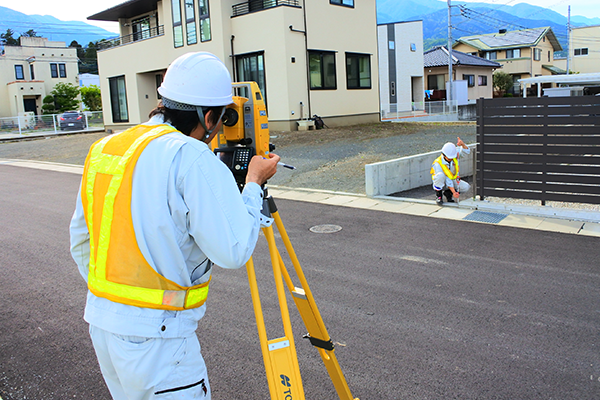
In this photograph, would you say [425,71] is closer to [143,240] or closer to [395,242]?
[395,242]

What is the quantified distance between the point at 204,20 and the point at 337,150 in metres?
10.7

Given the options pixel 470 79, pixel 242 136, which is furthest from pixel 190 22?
pixel 470 79

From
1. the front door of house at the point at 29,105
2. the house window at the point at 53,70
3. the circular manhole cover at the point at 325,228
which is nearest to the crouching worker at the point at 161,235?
the circular manhole cover at the point at 325,228

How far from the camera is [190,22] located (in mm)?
23203

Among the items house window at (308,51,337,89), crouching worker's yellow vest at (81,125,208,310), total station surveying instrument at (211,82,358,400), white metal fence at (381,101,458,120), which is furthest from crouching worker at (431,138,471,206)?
white metal fence at (381,101,458,120)

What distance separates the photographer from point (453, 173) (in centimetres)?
909

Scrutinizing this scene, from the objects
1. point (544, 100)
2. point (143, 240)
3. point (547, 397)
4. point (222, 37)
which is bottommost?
point (547, 397)

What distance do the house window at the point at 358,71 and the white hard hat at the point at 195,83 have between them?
2244 centimetres

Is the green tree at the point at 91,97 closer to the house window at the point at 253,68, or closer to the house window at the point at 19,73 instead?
the house window at the point at 19,73

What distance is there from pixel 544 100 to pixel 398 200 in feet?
10.5

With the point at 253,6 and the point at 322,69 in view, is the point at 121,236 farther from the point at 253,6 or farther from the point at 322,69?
the point at 253,6

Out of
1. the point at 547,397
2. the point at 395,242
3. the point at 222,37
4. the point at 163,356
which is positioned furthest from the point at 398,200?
the point at 222,37

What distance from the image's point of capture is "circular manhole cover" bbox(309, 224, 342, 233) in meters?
7.87

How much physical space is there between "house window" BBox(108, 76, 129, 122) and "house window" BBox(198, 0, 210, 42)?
8772mm
